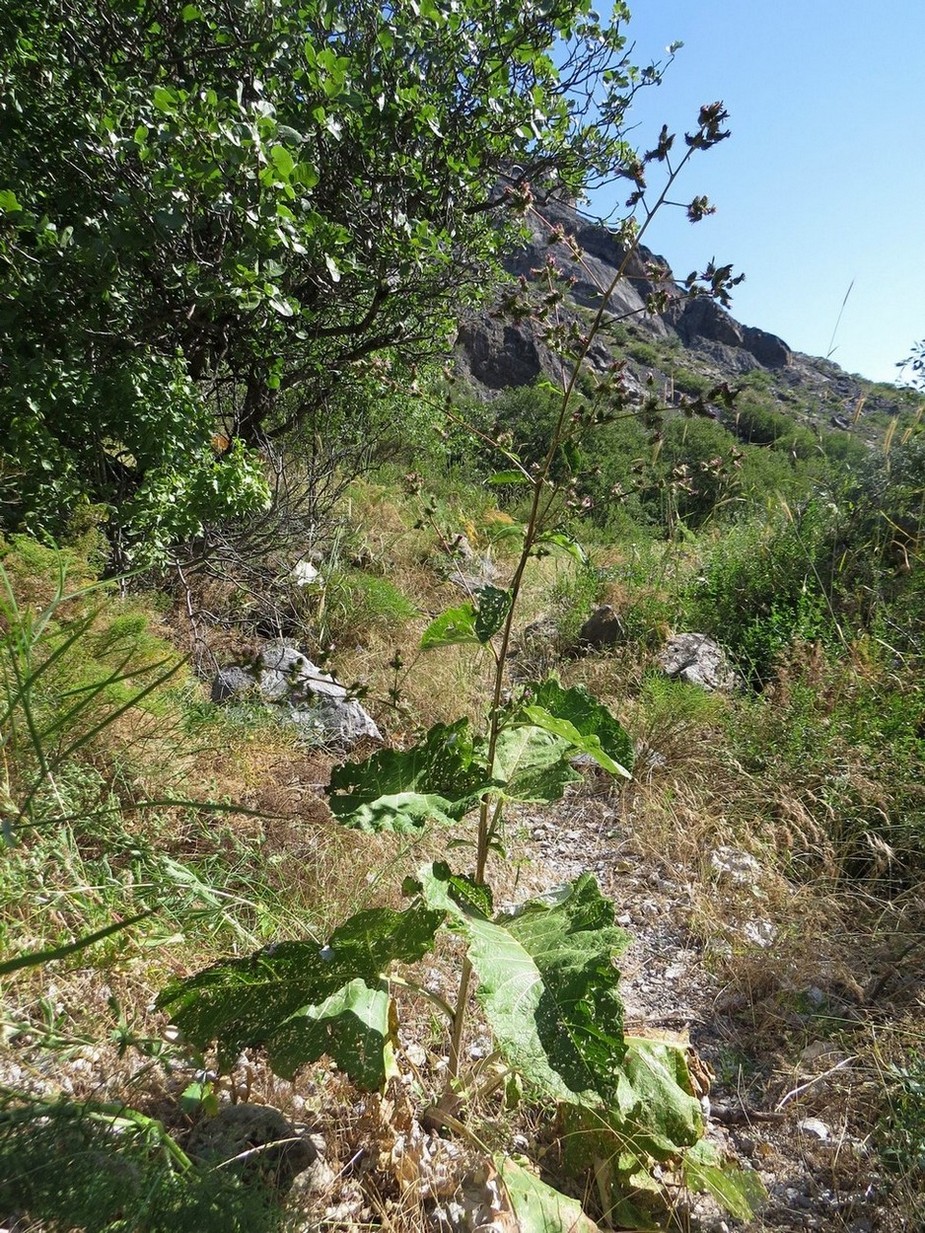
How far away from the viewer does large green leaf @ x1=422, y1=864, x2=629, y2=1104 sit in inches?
37.6

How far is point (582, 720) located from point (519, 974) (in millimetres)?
495

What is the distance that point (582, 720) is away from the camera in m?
1.36

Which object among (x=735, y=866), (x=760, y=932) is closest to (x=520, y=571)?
(x=760, y=932)

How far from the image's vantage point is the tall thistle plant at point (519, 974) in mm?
1006

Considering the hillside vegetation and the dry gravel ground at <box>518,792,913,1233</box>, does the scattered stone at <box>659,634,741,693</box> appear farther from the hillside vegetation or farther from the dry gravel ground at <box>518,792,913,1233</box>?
the dry gravel ground at <box>518,792,913,1233</box>

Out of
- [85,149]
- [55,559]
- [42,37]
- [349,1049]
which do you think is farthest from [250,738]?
[42,37]

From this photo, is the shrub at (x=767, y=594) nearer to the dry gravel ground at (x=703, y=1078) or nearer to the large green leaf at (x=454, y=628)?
the dry gravel ground at (x=703, y=1078)

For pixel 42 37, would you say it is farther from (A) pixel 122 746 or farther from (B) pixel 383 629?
(B) pixel 383 629

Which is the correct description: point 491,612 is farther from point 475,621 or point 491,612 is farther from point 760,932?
point 760,932

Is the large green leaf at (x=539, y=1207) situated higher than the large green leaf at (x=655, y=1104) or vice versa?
the large green leaf at (x=655, y=1104)

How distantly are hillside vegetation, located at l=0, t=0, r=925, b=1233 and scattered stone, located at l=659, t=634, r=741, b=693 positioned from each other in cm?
6

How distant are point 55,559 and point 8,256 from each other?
103 cm

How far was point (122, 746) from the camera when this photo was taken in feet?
6.89

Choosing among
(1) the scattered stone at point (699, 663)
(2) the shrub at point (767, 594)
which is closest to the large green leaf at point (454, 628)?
(1) the scattered stone at point (699, 663)
